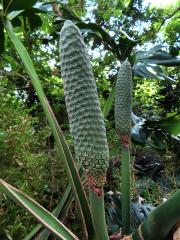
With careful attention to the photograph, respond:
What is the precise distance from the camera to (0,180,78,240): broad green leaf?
104 cm

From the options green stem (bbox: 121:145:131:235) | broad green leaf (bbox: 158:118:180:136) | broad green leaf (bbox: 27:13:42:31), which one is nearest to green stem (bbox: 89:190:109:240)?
green stem (bbox: 121:145:131:235)

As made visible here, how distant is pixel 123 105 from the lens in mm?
1457

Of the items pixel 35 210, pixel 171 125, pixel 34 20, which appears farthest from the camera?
pixel 34 20

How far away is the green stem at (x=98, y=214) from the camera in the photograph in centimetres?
109

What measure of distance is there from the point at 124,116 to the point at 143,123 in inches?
27.8

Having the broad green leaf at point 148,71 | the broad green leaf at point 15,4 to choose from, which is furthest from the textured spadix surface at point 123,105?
the broad green leaf at point 148,71

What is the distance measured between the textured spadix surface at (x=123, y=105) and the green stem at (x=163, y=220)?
548 mm

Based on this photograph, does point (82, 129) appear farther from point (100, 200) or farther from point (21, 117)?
point (21, 117)

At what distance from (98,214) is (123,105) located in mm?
527

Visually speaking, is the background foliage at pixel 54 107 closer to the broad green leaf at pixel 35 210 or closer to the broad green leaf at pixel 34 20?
the broad green leaf at pixel 34 20

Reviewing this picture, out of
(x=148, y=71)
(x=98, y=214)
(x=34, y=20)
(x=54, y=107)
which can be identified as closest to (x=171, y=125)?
(x=148, y=71)

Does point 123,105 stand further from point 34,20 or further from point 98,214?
point 34,20

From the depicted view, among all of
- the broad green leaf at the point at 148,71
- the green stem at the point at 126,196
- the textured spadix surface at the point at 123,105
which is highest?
the broad green leaf at the point at 148,71

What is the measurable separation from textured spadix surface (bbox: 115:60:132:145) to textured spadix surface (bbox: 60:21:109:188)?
1.39 ft
